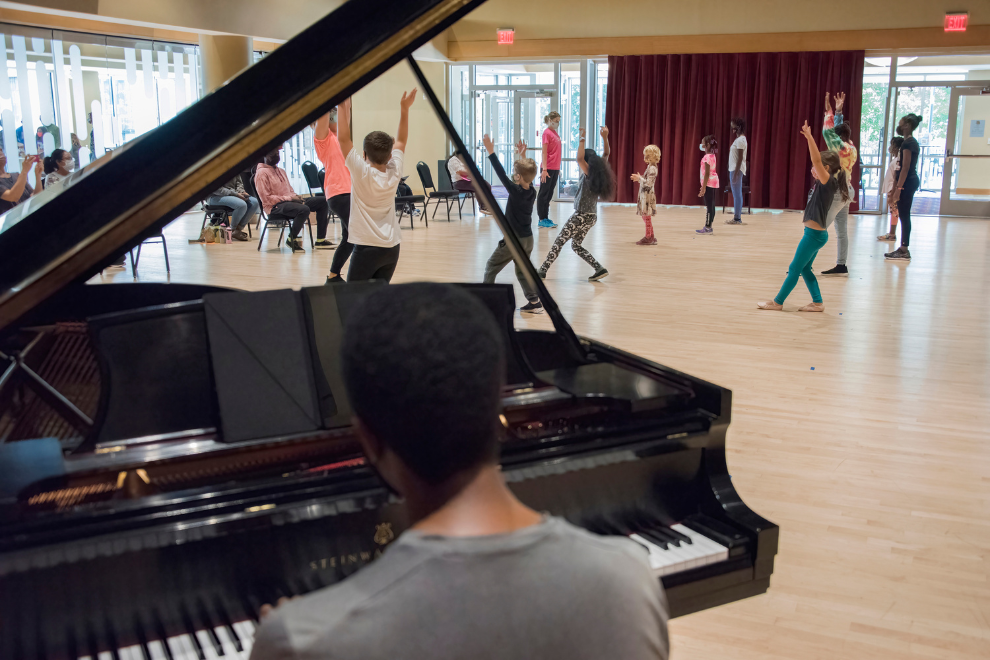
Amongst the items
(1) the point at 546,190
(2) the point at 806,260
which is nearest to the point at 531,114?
(1) the point at 546,190

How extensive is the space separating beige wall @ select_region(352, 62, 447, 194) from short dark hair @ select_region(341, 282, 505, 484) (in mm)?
15030

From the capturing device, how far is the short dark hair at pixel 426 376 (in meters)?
0.70

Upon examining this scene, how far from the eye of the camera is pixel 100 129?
12102 mm

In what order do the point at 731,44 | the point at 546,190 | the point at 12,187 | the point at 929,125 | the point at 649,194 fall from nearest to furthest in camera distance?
the point at 12,187 → the point at 649,194 → the point at 546,190 → the point at 731,44 → the point at 929,125

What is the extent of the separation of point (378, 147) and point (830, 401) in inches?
109

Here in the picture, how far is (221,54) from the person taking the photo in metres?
11.2

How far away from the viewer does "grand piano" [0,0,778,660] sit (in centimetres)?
132

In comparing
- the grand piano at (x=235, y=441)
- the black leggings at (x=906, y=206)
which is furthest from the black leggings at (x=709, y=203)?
the grand piano at (x=235, y=441)

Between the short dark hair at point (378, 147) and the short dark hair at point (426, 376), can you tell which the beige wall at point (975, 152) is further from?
the short dark hair at point (426, 376)

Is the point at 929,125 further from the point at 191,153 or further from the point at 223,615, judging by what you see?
the point at 223,615

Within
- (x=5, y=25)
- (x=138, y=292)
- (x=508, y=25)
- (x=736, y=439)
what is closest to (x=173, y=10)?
(x=5, y=25)

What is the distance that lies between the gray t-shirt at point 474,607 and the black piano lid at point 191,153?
942mm

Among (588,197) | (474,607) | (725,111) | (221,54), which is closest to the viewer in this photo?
(474,607)

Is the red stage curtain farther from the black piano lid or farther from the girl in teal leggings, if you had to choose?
the black piano lid
